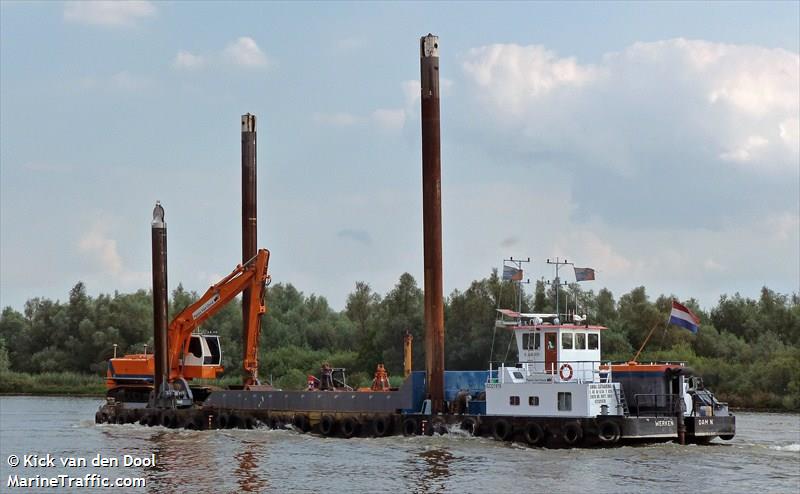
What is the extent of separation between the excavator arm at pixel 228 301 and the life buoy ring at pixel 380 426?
25.0 feet

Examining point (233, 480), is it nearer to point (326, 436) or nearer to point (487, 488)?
point (487, 488)

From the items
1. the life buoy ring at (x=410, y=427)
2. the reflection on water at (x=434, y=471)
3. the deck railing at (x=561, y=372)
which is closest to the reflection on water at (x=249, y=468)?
the reflection on water at (x=434, y=471)

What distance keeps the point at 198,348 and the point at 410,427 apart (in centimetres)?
1321

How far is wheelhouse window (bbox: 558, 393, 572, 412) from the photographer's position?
113ft

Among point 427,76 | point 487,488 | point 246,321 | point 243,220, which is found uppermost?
point 427,76

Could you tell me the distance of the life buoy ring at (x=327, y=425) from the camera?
39.7 meters

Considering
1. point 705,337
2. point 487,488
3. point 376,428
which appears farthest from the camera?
point 705,337

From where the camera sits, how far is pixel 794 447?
118ft

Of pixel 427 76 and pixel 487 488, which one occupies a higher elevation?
pixel 427 76

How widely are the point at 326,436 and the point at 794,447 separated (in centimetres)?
1512

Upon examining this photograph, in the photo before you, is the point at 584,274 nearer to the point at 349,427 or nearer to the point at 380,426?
the point at 380,426

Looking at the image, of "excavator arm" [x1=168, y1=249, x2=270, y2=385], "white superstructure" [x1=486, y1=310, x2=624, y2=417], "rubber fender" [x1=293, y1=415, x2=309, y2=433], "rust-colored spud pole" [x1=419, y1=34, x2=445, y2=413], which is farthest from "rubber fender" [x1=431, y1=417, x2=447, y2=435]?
"excavator arm" [x1=168, y1=249, x2=270, y2=385]

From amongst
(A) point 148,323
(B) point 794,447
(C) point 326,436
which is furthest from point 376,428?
(A) point 148,323

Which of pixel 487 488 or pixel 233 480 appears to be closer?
pixel 487 488
